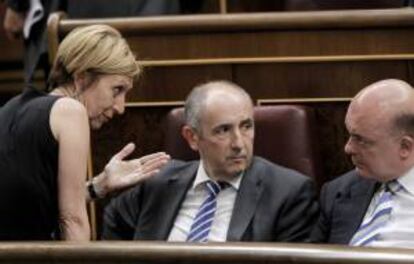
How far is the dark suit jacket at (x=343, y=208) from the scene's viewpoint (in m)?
1.38

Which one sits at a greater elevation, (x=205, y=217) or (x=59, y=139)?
(x=59, y=139)

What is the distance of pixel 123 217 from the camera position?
1524 mm

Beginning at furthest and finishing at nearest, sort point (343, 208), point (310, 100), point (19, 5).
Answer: point (19, 5) → point (310, 100) → point (343, 208)

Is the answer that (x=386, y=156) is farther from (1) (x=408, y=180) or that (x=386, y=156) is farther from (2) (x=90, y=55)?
(2) (x=90, y=55)

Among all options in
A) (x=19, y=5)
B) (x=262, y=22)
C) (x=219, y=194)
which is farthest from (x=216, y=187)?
(x=19, y=5)

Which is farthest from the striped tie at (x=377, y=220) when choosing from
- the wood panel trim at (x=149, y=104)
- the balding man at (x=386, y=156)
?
the wood panel trim at (x=149, y=104)

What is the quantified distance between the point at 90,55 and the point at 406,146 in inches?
16.2

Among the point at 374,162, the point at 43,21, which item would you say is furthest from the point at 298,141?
the point at 43,21

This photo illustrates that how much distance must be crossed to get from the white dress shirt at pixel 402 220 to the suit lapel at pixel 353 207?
0.17 ft

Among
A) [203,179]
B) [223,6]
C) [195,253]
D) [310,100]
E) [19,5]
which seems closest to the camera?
[195,253]

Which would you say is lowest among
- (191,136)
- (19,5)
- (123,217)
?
(123,217)

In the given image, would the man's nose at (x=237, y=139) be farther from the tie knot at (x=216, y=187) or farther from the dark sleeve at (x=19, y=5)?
the dark sleeve at (x=19, y=5)

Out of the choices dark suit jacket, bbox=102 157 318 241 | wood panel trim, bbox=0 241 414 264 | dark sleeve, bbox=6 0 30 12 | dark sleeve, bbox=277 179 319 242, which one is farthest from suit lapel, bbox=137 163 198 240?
dark sleeve, bbox=6 0 30 12

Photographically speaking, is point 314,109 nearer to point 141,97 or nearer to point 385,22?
point 385,22
